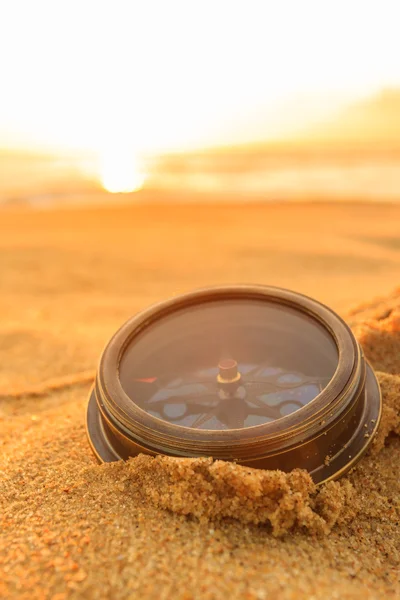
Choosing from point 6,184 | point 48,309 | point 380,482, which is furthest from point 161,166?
point 380,482

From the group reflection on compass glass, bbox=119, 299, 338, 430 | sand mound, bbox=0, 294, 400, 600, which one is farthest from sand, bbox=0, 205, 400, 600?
reflection on compass glass, bbox=119, 299, 338, 430

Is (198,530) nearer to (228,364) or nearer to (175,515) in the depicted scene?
(175,515)

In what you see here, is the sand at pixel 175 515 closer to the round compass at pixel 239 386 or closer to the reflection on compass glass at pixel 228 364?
the round compass at pixel 239 386

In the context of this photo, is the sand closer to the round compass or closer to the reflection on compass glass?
the round compass

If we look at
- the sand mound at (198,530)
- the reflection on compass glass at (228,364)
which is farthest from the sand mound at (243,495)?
the reflection on compass glass at (228,364)

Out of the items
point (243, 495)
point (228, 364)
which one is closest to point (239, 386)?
point (228, 364)

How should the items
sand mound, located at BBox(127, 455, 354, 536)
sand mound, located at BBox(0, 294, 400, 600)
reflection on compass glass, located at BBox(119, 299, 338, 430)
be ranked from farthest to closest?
reflection on compass glass, located at BBox(119, 299, 338, 430) < sand mound, located at BBox(127, 455, 354, 536) < sand mound, located at BBox(0, 294, 400, 600)

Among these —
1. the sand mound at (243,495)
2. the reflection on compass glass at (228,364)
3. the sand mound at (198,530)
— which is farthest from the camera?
the reflection on compass glass at (228,364)

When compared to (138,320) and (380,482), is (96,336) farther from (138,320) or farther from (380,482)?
(380,482)
